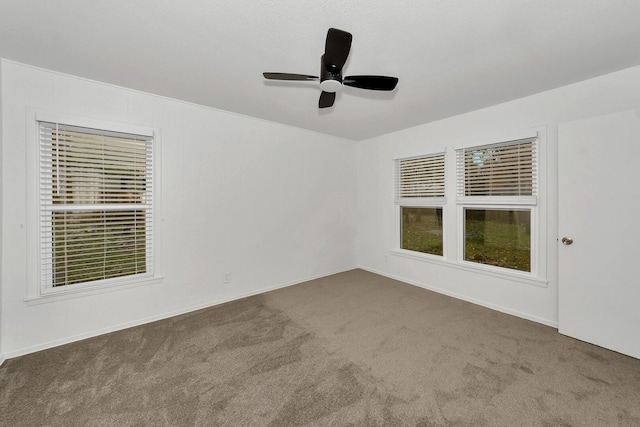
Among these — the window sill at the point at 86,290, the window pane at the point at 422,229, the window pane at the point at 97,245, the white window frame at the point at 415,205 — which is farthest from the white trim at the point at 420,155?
the window sill at the point at 86,290

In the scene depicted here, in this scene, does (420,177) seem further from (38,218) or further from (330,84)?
(38,218)

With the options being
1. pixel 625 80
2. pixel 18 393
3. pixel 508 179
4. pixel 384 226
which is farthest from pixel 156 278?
pixel 625 80

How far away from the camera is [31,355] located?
2201mm

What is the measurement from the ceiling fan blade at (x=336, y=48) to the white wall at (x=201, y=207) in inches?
81.8

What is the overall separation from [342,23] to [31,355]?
12.2 ft

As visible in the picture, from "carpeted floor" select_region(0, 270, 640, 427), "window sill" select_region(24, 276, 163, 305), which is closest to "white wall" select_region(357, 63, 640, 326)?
"carpeted floor" select_region(0, 270, 640, 427)

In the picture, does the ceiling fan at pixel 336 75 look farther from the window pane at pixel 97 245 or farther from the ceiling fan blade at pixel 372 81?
the window pane at pixel 97 245

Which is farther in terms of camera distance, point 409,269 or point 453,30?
point 409,269

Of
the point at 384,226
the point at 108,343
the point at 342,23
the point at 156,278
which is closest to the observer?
the point at 342,23

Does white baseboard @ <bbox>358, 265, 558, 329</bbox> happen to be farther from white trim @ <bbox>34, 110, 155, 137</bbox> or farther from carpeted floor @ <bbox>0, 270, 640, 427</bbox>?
white trim @ <bbox>34, 110, 155, 137</bbox>

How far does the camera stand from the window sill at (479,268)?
2.85 meters

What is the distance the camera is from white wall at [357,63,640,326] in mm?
2488

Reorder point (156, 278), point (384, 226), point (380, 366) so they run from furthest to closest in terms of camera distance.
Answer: point (384, 226)
point (156, 278)
point (380, 366)

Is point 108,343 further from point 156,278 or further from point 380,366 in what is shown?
point 380,366
